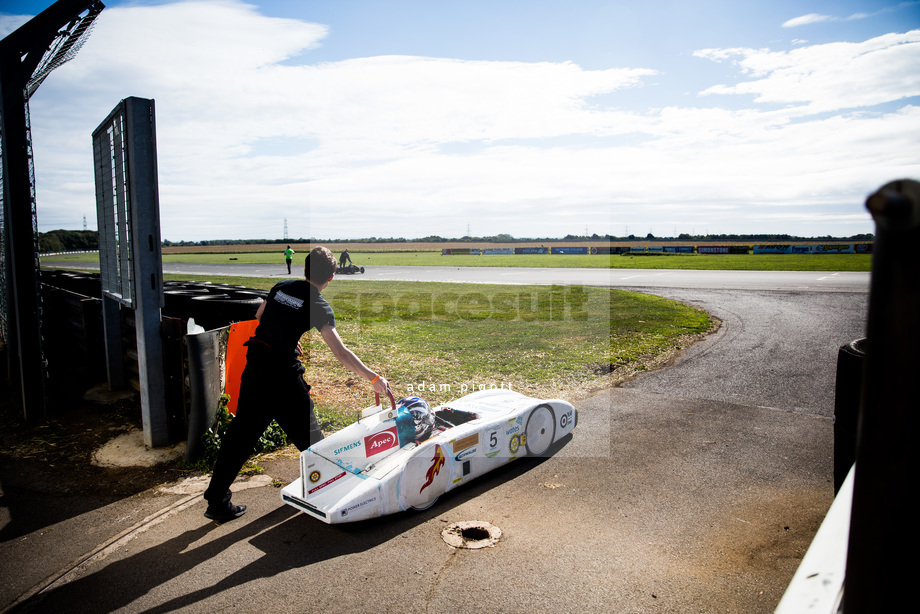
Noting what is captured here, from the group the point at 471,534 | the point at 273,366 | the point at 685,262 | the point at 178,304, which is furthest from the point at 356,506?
the point at 685,262

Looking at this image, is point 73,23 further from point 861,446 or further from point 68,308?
point 861,446

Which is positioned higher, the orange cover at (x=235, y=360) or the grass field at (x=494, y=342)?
the orange cover at (x=235, y=360)

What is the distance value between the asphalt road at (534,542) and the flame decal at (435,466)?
0.24m

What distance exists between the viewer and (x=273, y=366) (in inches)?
171

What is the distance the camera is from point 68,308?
30.7 feet

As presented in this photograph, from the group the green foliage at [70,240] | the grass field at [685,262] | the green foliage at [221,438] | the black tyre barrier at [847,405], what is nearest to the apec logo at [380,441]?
the green foliage at [221,438]

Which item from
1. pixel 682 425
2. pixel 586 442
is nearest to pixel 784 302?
pixel 682 425

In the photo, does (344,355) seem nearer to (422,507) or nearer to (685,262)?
(422,507)

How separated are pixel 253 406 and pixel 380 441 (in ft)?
3.44

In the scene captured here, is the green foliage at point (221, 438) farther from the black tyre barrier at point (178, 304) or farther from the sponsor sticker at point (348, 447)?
the black tyre barrier at point (178, 304)

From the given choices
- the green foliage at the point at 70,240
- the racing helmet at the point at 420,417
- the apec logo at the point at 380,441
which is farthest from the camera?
the green foliage at the point at 70,240

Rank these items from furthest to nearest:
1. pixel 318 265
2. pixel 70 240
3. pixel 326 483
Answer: pixel 70 240
pixel 318 265
pixel 326 483

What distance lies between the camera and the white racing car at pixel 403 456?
13.8 ft

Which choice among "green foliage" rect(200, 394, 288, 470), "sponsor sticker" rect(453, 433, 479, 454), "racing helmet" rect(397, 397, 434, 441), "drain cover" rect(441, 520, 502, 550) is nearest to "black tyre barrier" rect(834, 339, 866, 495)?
"drain cover" rect(441, 520, 502, 550)
